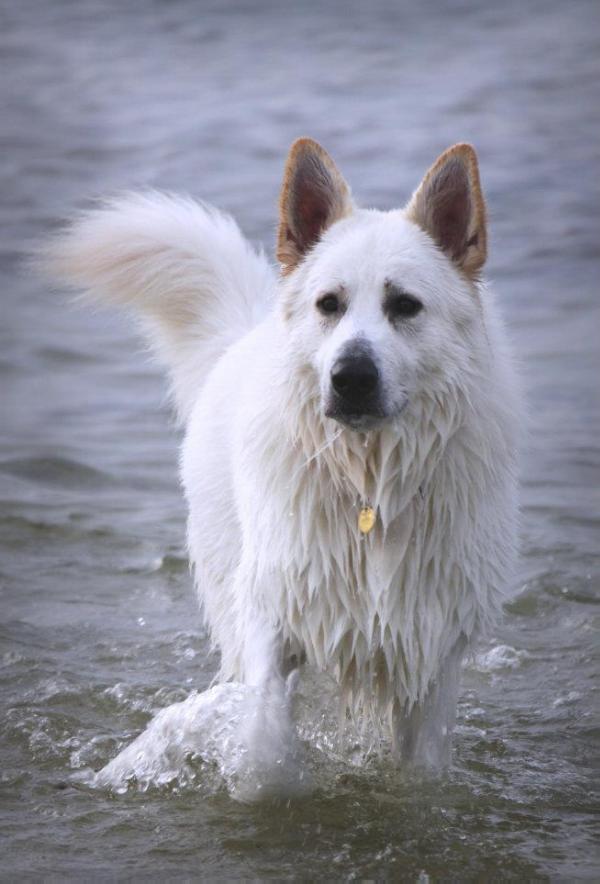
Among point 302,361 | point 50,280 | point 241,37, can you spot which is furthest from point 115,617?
point 241,37

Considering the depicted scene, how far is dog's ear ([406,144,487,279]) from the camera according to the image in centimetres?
413

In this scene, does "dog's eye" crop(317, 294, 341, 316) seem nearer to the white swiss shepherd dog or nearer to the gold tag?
the white swiss shepherd dog

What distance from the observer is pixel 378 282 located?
4.03m

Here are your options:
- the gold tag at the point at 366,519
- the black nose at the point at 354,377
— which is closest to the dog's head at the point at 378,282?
the black nose at the point at 354,377

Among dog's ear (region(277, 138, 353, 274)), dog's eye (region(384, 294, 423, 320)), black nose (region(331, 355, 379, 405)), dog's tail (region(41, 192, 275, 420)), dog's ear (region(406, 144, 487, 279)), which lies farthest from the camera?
dog's tail (region(41, 192, 275, 420))

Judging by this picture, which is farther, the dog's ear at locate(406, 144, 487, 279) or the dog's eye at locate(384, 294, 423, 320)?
the dog's ear at locate(406, 144, 487, 279)

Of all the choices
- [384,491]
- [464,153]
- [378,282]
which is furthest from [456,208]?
[384,491]

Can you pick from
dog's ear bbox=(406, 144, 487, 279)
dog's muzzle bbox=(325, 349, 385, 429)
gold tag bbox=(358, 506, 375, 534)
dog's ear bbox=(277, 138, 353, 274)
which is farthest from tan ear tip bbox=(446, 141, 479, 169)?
gold tag bbox=(358, 506, 375, 534)

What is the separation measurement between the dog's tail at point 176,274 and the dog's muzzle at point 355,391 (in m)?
1.58

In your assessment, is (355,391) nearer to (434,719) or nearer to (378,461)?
(378,461)

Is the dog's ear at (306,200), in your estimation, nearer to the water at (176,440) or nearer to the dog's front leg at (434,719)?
the dog's front leg at (434,719)

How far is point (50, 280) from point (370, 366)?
222 cm

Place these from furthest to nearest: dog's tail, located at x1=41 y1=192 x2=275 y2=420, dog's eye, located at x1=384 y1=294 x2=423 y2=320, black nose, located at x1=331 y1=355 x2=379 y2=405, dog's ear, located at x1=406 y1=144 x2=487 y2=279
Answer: dog's tail, located at x1=41 y1=192 x2=275 y2=420, dog's ear, located at x1=406 y1=144 x2=487 y2=279, dog's eye, located at x1=384 y1=294 x2=423 y2=320, black nose, located at x1=331 y1=355 x2=379 y2=405

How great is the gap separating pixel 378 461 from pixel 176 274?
1729 mm
